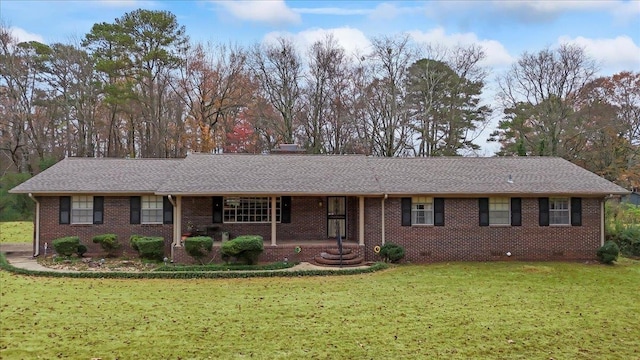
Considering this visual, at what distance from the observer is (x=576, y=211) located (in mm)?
16609

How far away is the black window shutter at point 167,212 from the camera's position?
55.4ft

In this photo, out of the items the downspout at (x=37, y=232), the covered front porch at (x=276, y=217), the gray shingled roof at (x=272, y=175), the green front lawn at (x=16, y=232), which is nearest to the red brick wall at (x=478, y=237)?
the covered front porch at (x=276, y=217)

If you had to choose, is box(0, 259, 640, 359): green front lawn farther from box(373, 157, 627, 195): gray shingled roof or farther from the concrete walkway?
box(373, 157, 627, 195): gray shingled roof

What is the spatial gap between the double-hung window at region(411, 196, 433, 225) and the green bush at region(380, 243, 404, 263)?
1340 millimetres

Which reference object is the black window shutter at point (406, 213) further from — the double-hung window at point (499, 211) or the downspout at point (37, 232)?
Result: the downspout at point (37, 232)

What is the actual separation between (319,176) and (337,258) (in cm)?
361

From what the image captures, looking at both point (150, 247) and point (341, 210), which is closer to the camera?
point (150, 247)

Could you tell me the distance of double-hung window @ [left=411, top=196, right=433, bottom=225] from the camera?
16.4 meters

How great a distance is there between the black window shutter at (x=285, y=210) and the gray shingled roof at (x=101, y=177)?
4.77m

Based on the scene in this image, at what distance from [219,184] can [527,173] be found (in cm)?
1234

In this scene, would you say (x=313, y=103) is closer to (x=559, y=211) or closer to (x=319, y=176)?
(x=319, y=176)

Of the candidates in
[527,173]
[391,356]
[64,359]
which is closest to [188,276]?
[64,359]

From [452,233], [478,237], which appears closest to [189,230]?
[452,233]

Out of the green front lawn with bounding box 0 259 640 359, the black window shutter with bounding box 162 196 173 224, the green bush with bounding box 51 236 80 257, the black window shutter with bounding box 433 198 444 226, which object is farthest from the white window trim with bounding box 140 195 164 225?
the black window shutter with bounding box 433 198 444 226
